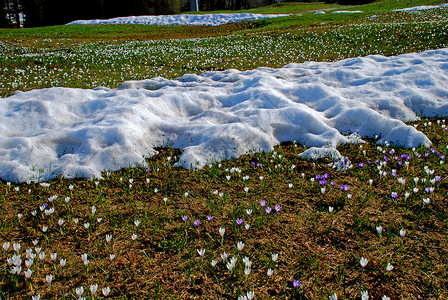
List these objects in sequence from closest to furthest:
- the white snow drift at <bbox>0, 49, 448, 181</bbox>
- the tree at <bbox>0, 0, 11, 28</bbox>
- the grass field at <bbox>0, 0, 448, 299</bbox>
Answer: the grass field at <bbox>0, 0, 448, 299</bbox> < the white snow drift at <bbox>0, 49, 448, 181</bbox> < the tree at <bbox>0, 0, 11, 28</bbox>

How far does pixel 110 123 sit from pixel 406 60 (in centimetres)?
1147

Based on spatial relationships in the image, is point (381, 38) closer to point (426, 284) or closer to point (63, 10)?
point (426, 284)

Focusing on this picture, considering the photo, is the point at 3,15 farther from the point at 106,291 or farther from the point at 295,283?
the point at 295,283

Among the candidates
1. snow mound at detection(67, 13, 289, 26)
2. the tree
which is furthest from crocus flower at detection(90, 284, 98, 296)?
the tree

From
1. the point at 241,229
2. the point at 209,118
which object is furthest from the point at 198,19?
the point at 241,229

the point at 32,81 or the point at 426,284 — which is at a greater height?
the point at 32,81

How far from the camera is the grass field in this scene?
10.4ft

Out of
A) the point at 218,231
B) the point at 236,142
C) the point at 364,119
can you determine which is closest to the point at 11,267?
the point at 218,231

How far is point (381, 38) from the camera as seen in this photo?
20578 mm

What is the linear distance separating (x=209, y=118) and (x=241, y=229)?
4106 millimetres

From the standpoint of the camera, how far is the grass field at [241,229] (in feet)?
10.4

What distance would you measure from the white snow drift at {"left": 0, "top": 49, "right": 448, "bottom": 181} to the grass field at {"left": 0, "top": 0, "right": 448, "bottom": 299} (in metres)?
0.40

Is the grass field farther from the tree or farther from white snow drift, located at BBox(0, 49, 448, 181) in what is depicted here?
the tree

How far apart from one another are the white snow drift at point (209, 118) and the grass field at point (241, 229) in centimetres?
40
